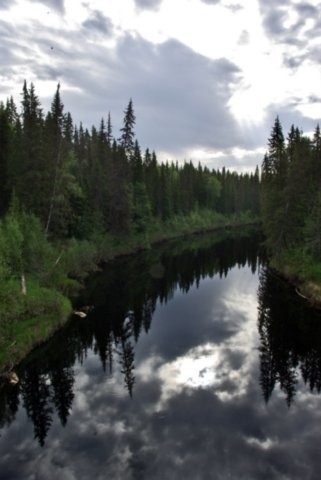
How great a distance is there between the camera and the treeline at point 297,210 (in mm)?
43469

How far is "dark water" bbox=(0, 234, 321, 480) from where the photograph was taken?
17.0m

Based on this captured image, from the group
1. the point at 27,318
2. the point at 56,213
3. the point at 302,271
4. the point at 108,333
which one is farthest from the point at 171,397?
the point at 56,213

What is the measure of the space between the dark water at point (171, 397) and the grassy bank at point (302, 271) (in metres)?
1.45

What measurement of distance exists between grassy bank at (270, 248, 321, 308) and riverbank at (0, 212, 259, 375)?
2305 centimetres

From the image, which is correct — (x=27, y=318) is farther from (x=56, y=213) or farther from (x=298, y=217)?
(x=298, y=217)

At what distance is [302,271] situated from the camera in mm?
43844

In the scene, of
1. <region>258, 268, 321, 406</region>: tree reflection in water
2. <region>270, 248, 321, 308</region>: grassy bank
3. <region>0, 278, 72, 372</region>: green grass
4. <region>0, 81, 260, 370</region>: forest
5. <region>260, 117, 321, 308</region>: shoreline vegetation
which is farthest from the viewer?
<region>260, 117, 321, 308</region>: shoreline vegetation

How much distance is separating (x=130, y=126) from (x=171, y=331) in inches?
1919

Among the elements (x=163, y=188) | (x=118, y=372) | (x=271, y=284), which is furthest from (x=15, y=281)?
(x=163, y=188)

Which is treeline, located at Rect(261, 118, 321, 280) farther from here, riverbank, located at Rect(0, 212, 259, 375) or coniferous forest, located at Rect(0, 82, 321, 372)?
riverbank, located at Rect(0, 212, 259, 375)

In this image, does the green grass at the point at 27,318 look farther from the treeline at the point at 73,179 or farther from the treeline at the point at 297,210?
the treeline at the point at 297,210

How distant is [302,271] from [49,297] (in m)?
27.5

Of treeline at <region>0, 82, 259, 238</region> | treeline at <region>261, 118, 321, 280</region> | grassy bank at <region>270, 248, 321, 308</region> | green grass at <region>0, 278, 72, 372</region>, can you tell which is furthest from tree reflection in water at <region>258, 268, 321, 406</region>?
treeline at <region>0, 82, 259, 238</region>

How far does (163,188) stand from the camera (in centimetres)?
10450
